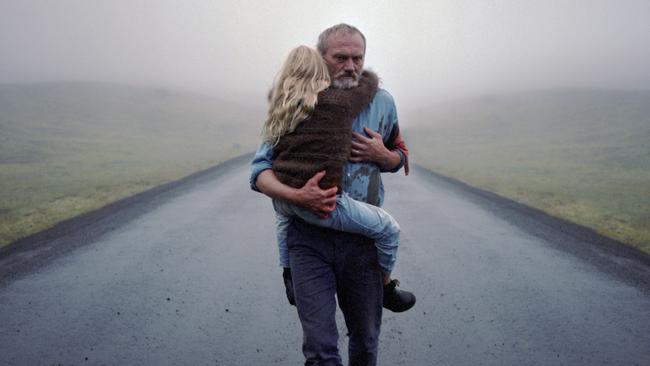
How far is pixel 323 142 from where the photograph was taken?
2.25 metres

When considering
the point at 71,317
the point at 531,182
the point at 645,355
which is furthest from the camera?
the point at 531,182

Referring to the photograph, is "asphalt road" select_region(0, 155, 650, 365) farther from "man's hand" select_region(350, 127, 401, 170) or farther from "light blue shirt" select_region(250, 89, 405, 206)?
"man's hand" select_region(350, 127, 401, 170)

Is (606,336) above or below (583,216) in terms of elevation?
above

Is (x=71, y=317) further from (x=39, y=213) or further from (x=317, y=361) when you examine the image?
(x=39, y=213)

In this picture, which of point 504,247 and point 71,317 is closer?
point 71,317

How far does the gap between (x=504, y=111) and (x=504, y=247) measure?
78123mm

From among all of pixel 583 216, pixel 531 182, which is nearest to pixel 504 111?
pixel 531 182

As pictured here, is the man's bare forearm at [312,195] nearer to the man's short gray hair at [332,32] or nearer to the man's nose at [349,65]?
the man's nose at [349,65]

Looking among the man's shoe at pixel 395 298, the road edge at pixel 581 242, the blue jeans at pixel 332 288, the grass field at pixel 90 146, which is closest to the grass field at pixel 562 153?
the road edge at pixel 581 242

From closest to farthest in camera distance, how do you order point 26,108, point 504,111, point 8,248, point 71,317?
1. point 71,317
2. point 8,248
3. point 26,108
4. point 504,111

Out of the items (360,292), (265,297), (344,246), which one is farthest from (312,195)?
(265,297)

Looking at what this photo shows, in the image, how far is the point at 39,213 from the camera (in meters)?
10.5

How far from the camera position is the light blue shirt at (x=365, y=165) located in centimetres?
241

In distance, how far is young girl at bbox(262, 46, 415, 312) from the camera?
7.37 ft
